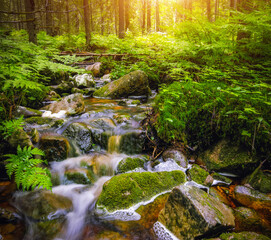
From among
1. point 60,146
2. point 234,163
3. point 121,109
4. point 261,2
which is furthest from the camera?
point 121,109

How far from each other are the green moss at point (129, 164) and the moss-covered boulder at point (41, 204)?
1.23 metres

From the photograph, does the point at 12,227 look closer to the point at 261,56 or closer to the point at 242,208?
the point at 242,208

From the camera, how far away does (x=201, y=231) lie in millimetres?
2143

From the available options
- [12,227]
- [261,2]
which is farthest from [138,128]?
[261,2]

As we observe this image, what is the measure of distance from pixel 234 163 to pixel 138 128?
8.21 ft

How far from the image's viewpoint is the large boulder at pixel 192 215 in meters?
2.18

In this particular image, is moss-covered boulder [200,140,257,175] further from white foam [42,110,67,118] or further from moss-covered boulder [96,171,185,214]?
white foam [42,110,67,118]

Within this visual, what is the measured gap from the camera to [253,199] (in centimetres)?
308

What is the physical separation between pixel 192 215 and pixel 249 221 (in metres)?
1.19

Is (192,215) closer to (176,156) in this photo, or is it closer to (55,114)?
(176,156)

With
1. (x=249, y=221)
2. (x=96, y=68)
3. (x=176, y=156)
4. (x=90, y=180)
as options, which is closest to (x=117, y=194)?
(x=90, y=180)

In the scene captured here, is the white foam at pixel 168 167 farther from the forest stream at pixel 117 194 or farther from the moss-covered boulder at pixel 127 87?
the moss-covered boulder at pixel 127 87

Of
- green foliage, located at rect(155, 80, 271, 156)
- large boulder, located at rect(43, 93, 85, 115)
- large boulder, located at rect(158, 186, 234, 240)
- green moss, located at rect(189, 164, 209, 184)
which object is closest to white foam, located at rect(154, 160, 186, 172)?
green moss, located at rect(189, 164, 209, 184)

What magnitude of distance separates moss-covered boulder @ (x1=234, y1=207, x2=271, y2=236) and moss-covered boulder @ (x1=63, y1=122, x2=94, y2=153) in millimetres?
3503
